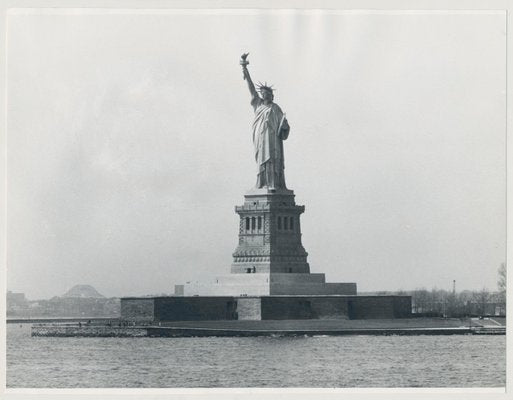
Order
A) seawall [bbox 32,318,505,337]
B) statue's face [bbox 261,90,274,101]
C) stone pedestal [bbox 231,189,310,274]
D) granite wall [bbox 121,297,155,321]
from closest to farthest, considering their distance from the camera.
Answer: seawall [bbox 32,318,505,337]
granite wall [bbox 121,297,155,321]
statue's face [bbox 261,90,274,101]
stone pedestal [bbox 231,189,310,274]

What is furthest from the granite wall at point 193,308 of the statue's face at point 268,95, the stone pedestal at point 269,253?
the statue's face at point 268,95

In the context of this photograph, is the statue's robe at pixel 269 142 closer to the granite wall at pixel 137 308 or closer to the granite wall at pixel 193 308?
the granite wall at pixel 193 308

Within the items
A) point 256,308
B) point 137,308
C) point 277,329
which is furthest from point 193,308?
point 277,329

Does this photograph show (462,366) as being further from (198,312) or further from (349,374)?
(198,312)

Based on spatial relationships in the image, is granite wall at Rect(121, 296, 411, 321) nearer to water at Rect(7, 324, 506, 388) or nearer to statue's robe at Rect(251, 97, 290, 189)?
water at Rect(7, 324, 506, 388)

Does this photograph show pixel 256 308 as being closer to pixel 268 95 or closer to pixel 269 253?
pixel 269 253

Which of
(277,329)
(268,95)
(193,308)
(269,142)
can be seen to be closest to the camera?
(277,329)

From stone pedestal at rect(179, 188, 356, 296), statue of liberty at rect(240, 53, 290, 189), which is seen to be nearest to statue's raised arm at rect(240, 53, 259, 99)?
statue of liberty at rect(240, 53, 290, 189)

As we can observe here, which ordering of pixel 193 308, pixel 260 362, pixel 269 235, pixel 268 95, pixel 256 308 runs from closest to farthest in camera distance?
pixel 260 362 < pixel 256 308 < pixel 193 308 < pixel 268 95 < pixel 269 235
